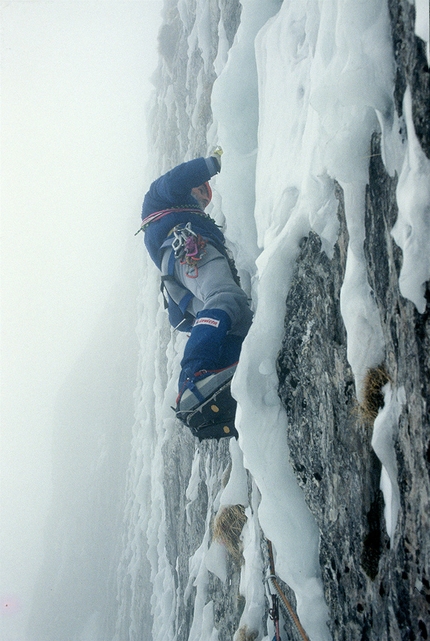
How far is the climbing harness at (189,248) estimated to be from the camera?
3.81 meters

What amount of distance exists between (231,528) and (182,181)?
3.35 metres

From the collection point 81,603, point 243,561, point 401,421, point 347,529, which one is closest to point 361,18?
point 401,421

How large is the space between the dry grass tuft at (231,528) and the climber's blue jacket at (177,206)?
2.50 meters

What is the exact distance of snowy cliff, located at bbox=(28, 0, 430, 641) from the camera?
1.53 m

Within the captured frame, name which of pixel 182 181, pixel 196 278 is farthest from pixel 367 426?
pixel 182 181

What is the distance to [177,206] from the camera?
13.7 feet

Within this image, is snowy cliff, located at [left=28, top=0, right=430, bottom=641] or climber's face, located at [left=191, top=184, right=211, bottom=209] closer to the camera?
snowy cliff, located at [left=28, top=0, right=430, bottom=641]

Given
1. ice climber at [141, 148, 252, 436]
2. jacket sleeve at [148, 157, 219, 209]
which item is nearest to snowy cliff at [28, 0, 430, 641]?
jacket sleeve at [148, 157, 219, 209]

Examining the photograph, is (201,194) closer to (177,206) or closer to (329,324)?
(177,206)

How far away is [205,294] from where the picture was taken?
3701mm

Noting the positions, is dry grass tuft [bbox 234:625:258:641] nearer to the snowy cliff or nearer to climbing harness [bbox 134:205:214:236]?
the snowy cliff

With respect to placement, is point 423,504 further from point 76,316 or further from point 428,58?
point 76,316

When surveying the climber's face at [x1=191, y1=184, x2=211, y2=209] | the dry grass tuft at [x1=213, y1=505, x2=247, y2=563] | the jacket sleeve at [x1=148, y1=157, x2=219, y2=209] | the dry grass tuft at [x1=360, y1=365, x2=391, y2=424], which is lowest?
the dry grass tuft at [x1=213, y1=505, x2=247, y2=563]

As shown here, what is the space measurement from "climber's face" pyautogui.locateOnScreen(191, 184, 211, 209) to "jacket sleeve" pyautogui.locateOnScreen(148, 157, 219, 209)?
0.19 meters
